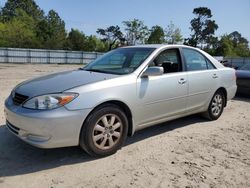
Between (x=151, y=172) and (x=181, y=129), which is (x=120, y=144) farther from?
(x=181, y=129)

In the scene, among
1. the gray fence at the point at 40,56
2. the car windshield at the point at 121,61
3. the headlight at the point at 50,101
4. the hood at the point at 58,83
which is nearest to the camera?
the headlight at the point at 50,101

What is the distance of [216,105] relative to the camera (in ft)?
19.5

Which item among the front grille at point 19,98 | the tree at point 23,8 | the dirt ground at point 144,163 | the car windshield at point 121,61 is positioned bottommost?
the dirt ground at point 144,163

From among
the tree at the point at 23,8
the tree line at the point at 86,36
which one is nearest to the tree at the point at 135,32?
the tree line at the point at 86,36

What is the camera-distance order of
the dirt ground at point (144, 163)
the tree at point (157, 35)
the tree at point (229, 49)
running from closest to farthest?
the dirt ground at point (144, 163)
the tree at point (157, 35)
the tree at point (229, 49)

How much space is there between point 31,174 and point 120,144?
1.29 meters

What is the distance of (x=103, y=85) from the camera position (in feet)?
12.3

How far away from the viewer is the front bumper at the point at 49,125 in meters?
3.34

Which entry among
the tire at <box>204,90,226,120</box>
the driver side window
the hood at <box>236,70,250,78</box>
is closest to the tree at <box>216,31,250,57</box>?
the hood at <box>236,70,250,78</box>

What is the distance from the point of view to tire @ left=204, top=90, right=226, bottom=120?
19.1ft

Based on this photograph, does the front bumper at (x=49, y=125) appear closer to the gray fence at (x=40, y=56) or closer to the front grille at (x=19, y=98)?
the front grille at (x=19, y=98)

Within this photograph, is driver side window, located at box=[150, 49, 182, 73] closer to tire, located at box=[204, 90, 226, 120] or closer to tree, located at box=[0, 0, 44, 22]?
tire, located at box=[204, 90, 226, 120]

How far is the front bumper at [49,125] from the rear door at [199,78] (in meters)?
2.35

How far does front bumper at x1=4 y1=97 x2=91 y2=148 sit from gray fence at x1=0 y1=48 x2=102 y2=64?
2940cm
